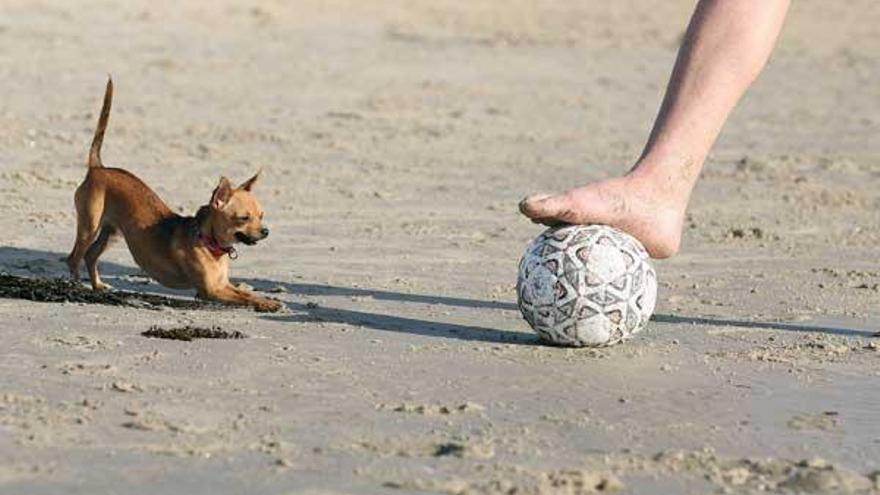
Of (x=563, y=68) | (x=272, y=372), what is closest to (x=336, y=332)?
(x=272, y=372)

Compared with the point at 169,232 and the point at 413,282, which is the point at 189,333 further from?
the point at 413,282

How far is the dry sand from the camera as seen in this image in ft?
15.9

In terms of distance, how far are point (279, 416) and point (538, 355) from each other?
122 cm

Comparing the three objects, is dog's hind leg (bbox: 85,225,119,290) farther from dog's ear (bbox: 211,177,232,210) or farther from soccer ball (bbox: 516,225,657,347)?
soccer ball (bbox: 516,225,657,347)

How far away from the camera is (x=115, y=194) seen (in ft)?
23.9

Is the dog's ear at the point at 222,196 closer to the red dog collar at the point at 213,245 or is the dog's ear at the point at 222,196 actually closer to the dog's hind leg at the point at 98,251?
the red dog collar at the point at 213,245

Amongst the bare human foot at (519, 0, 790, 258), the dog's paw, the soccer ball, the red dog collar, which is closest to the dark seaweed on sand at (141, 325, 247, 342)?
the dog's paw

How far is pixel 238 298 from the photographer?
686 centimetres

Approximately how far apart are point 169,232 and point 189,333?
97 cm

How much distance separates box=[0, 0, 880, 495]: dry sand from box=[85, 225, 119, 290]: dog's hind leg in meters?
0.17

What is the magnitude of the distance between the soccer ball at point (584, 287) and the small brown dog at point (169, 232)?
1120mm

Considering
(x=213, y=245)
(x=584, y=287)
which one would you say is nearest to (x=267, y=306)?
(x=213, y=245)

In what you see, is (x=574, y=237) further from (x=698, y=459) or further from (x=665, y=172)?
(x=698, y=459)

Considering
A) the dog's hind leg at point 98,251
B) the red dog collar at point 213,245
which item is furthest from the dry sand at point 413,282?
the red dog collar at point 213,245
